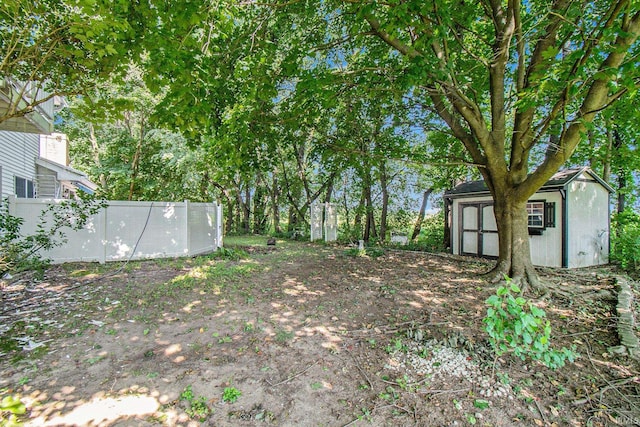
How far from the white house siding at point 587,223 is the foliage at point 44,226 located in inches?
456

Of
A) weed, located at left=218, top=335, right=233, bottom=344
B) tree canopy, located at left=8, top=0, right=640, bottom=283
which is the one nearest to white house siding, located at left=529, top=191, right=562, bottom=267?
tree canopy, located at left=8, top=0, right=640, bottom=283

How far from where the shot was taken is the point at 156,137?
13133 millimetres

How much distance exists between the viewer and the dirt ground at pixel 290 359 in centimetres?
232

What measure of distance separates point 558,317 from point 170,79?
642 centimetres

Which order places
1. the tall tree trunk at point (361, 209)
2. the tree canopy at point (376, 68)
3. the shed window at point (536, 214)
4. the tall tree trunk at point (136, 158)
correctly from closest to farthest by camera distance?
the tree canopy at point (376, 68) < the shed window at point (536, 214) < the tall tree trunk at point (136, 158) < the tall tree trunk at point (361, 209)

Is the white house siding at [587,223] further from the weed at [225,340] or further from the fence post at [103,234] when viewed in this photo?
the fence post at [103,234]

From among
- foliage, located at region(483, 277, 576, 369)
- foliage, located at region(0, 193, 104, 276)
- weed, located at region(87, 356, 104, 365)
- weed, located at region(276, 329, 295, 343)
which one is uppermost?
foliage, located at region(0, 193, 104, 276)

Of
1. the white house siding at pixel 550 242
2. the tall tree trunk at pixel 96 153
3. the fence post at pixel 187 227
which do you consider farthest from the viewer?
the tall tree trunk at pixel 96 153

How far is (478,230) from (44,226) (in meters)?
11.7

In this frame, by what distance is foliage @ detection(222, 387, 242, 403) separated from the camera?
2.41 m

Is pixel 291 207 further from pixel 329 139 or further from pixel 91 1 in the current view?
pixel 91 1

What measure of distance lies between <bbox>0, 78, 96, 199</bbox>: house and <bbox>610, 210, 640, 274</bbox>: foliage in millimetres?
12651

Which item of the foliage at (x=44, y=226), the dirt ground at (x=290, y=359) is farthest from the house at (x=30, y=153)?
the dirt ground at (x=290, y=359)

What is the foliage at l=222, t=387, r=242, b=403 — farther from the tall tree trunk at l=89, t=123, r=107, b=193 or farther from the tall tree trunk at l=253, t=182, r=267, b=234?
the tall tree trunk at l=253, t=182, r=267, b=234
